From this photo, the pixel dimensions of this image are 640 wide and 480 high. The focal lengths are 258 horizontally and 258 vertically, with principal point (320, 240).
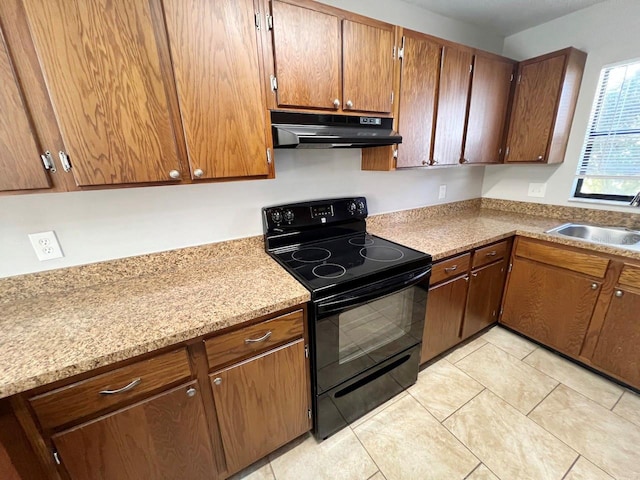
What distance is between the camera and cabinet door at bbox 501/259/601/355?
1.72 meters

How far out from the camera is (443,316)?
1772 millimetres

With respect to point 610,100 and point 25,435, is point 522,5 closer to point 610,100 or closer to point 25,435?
point 610,100

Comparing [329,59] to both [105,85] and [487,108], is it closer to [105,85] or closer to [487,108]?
[105,85]

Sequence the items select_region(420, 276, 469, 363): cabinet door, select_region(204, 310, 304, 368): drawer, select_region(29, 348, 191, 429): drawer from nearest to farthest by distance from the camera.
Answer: select_region(29, 348, 191, 429): drawer → select_region(204, 310, 304, 368): drawer → select_region(420, 276, 469, 363): cabinet door

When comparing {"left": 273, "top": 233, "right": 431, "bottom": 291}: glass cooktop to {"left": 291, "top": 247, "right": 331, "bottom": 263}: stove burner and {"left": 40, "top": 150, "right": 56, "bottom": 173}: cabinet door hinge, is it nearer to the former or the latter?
{"left": 291, "top": 247, "right": 331, "bottom": 263}: stove burner

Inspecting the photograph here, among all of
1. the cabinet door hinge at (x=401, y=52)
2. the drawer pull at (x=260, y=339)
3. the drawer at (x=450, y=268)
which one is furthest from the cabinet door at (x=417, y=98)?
the drawer pull at (x=260, y=339)

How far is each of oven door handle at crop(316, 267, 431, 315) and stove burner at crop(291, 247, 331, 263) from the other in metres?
0.32

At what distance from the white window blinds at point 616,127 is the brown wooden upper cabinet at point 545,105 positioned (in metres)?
0.15

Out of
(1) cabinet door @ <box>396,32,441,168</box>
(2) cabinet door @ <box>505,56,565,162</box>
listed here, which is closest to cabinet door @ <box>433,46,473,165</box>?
(1) cabinet door @ <box>396,32,441,168</box>

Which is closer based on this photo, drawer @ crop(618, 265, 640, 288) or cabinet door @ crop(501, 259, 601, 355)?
drawer @ crop(618, 265, 640, 288)

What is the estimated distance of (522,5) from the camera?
181cm

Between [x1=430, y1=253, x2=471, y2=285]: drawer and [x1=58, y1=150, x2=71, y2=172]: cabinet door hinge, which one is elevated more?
[x1=58, y1=150, x2=71, y2=172]: cabinet door hinge

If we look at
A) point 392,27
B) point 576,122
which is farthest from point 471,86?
point 576,122

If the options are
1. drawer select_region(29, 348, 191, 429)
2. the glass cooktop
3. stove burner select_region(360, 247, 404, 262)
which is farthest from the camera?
stove burner select_region(360, 247, 404, 262)
